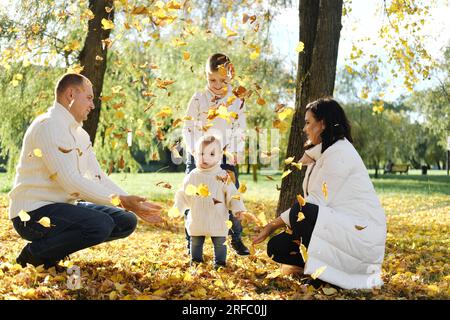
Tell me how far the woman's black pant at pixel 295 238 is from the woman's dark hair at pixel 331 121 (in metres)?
0.48

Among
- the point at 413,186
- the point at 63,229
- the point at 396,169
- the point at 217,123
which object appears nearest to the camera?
the point at 63,229

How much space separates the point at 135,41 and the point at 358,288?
32.2ft

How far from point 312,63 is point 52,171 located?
367cm

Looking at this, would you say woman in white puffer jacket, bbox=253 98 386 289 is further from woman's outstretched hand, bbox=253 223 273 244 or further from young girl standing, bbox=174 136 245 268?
young girl standing, bbox=174 136 245 268

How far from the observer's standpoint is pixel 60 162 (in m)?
3.99

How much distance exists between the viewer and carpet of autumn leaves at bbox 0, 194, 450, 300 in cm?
386

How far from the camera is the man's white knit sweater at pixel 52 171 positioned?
13.1 feet

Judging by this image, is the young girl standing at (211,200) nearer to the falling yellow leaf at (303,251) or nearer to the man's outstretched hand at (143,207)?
the man's outstretched hand at (143,207)

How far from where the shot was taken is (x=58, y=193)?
163 inches

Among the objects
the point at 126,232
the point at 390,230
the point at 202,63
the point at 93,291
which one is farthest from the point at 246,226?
the point at 202,63

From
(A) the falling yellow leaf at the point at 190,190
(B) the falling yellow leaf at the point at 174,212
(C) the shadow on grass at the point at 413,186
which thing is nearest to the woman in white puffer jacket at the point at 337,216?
(A) the falling yellow leaf at the point at 190,190

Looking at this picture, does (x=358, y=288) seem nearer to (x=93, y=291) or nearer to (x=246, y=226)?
(x=93, y=291)

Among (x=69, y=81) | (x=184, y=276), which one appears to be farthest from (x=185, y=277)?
(x=69, y=81)

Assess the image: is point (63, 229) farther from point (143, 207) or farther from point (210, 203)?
point (210, 203)
